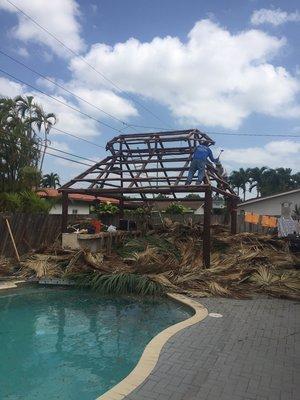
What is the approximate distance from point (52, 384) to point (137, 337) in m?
2.39

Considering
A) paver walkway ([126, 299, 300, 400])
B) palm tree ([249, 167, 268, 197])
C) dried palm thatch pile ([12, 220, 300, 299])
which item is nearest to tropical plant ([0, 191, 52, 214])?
dried palm thatch pile ([12, 220, 300, 299])

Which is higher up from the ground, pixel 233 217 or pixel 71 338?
pixel 233 217

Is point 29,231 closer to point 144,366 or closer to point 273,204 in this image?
point 144,366

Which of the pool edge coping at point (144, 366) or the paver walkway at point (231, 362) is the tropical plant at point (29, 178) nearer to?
the pool edge coping at point (144, 366)

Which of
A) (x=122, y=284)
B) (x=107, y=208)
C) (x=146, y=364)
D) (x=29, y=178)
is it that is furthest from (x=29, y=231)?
(x=146, y=364)

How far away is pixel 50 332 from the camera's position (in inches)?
306

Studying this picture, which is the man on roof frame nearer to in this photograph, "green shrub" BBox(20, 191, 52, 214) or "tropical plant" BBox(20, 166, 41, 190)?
"green shrub" BBox(20, 191, 52, 214)

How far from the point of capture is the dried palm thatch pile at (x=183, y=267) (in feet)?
36.4

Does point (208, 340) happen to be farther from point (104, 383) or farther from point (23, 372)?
point (23, 372)

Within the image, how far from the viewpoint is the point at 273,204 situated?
130 feet

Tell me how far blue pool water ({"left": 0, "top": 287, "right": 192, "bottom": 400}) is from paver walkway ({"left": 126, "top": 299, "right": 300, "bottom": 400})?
2.47 ft

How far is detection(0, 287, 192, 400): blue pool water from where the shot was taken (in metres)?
5.34

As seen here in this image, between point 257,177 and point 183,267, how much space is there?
6360 centimetres

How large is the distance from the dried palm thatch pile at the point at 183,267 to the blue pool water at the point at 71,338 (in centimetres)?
74
